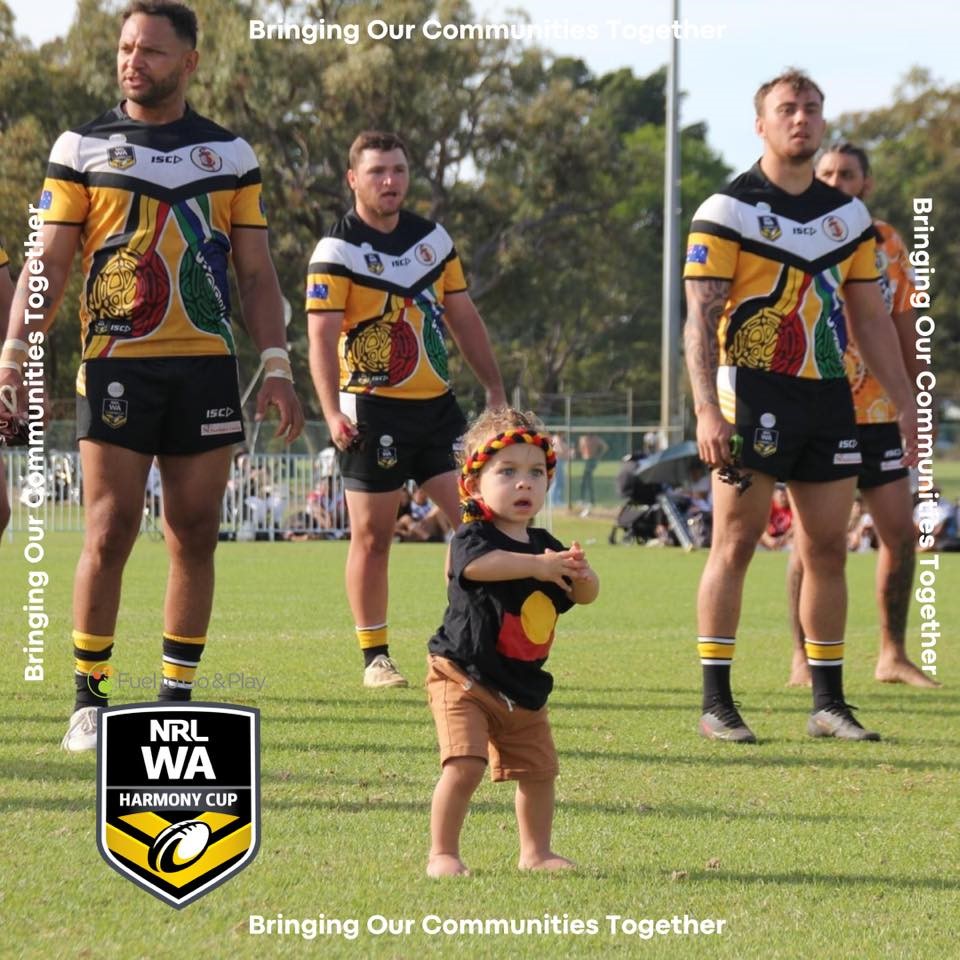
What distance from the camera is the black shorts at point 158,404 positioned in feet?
19.6

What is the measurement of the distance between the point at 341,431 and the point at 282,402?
186 centimetres

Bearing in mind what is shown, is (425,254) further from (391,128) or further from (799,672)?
(391,128)

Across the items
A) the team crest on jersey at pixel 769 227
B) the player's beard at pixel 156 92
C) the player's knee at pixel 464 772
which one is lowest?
the player's knee at pixel 464 772

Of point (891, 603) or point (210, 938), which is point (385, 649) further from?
point (210, 938)

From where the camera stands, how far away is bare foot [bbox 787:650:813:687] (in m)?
8.49

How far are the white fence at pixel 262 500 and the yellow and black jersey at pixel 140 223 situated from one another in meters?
17.2

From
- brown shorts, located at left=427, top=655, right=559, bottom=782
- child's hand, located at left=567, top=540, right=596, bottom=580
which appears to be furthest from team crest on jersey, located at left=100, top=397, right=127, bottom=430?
child's hand, located at left=567, top=540, right=596, bottom=580

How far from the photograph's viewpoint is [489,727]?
460cm

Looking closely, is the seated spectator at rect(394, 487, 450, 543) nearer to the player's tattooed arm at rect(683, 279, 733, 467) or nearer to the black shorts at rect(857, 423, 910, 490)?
the black shorts at rect(857, 423, 910, 490)

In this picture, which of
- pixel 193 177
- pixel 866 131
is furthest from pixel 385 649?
pixel 866 131

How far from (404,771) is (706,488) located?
18.5 meters

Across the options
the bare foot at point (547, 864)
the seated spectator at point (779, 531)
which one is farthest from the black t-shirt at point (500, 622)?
the seated spectator at point (779, 531)

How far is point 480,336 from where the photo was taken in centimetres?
856

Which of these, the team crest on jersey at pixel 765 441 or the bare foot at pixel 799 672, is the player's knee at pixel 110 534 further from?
the bare foot at pixel 799 672
